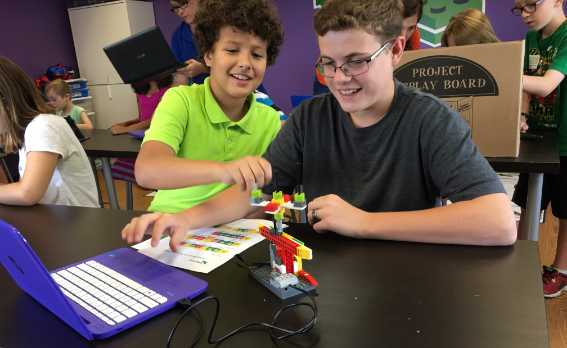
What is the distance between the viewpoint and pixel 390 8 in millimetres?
1040

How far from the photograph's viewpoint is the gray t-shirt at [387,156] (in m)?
0.98

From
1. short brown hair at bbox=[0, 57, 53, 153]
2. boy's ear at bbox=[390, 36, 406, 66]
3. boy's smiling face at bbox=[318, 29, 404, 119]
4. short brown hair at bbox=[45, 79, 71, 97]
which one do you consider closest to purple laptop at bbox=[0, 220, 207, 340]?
boy's smiling face at bbox=[318, 29, 404, 119]

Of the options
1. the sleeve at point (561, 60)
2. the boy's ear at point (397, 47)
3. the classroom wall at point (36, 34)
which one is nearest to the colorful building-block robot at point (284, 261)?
the boy's ear at point (397, 47)

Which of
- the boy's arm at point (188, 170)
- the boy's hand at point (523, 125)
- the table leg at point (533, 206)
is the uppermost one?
the boy's arm at point (188, 170)

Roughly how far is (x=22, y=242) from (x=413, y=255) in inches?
24.9

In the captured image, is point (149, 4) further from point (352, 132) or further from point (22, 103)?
point (352, 132)

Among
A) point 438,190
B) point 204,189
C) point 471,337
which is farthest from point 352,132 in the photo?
point 471,337

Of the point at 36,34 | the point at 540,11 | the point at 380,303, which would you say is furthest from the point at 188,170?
the point at 36,34

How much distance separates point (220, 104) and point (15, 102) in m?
0.73

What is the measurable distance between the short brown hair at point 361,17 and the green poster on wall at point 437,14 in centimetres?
323

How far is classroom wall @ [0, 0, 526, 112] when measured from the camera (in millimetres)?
4586

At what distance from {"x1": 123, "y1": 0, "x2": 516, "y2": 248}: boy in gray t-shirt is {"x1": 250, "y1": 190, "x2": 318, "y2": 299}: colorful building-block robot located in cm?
16

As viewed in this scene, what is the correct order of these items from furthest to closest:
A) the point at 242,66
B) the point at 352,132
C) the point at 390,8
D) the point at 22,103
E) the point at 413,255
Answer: the point at 22,103
the point at 242,66
the point at 352,132
the point at 390,8
the point at 413,255

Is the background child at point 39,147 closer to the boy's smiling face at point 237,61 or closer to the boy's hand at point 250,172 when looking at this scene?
the boy's smiling face at point 237,61
